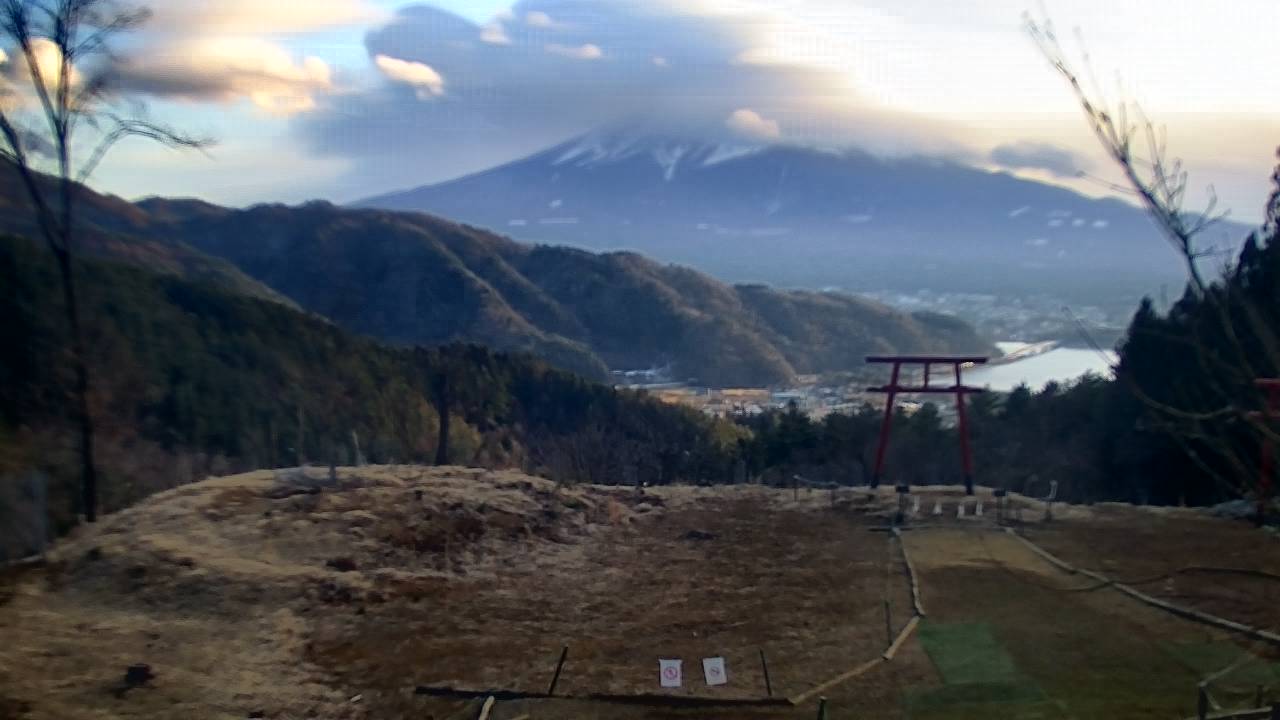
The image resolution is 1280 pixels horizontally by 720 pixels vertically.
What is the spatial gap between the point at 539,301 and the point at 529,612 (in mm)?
53530

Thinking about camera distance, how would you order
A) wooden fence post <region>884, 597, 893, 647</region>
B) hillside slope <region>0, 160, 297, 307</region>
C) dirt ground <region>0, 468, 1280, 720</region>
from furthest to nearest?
hillside slope <region>0, 160, 297, 307</region> → wooden fence post <region>884, 597, 893, 647</region> → dirt ground <region>0, 468, 1280, 720</region>

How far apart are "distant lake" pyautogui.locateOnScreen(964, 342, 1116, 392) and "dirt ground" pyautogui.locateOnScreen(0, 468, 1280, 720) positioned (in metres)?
23.7

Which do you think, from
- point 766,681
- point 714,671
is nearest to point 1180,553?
point 766,681

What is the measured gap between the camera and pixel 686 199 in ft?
591

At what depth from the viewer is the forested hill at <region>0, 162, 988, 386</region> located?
55.3m

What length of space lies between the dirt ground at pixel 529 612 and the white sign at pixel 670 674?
0.13 meters

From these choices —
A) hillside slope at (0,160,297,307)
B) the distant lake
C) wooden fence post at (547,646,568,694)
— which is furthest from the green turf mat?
hillside slope at (0,160,297,307)

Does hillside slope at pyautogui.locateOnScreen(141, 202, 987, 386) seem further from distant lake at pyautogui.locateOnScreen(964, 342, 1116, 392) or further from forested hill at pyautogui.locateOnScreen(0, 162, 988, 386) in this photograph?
distant lake at pyautogui.locateOnScreen(964, 342, 1116, 392)

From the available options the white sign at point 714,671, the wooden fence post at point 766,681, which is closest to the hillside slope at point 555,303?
the wooden fence post at point 766,681

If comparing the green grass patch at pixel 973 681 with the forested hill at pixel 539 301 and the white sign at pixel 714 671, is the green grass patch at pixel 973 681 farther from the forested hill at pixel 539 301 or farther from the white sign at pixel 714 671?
the forested hill at pixel 539 301

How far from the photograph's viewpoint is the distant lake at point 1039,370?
35562mm

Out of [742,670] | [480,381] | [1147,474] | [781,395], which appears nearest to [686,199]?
[781,395]

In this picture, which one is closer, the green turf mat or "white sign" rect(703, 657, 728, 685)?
"white sign" rect(703, 657, 728, 685)

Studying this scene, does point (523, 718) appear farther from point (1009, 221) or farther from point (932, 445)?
point (1009, 221)
